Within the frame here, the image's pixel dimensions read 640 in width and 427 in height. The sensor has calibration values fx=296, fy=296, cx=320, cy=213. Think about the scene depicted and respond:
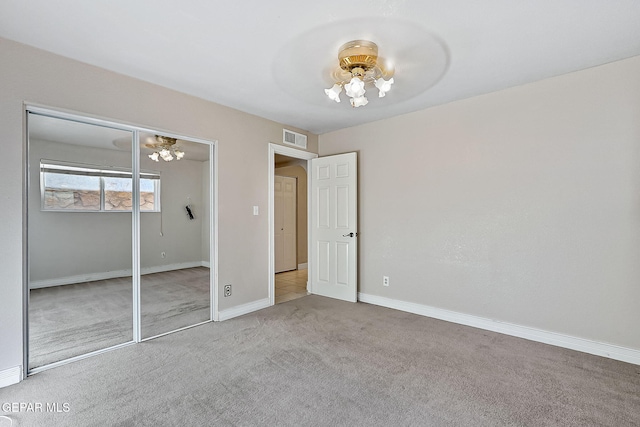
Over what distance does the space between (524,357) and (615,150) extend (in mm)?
1897

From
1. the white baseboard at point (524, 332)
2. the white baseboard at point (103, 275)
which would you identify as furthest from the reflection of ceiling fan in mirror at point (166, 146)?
the white baseboard at point (524, 332)

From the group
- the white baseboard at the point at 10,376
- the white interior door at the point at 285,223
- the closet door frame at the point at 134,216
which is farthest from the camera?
the white interior door at the point at 285,223

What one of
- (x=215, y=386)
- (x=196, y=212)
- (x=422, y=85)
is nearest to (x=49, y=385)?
(x=215, y=386)

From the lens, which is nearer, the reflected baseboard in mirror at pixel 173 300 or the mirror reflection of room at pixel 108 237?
the mirror reflection of room at pixel 108 237

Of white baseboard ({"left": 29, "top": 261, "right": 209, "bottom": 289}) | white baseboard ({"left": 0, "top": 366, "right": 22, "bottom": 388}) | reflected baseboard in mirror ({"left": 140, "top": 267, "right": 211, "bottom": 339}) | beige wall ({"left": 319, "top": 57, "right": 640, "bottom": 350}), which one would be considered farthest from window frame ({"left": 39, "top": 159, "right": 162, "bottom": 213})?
beige wall ({"left": 319, "top": 57, "right": 640, "bottom": 350})

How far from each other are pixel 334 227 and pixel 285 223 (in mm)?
2099

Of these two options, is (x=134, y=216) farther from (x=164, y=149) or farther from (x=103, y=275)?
(x=164, y=149)

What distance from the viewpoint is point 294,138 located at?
4230 millimetres

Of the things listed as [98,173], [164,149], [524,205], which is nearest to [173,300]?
Answer: [98,173]

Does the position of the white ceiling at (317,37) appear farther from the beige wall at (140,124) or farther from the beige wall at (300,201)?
the beige wall at (300,201)

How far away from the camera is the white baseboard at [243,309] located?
3.38 m

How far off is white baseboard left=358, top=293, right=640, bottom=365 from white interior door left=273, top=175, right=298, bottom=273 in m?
2.62

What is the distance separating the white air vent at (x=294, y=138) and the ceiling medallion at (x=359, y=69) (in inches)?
64.9

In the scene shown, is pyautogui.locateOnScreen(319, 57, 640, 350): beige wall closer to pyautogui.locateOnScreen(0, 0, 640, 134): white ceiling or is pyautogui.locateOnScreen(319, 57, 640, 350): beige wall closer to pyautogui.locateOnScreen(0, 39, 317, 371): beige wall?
pyautogui.locateOnScreen(0, 0, 640, 134): white ceiling
